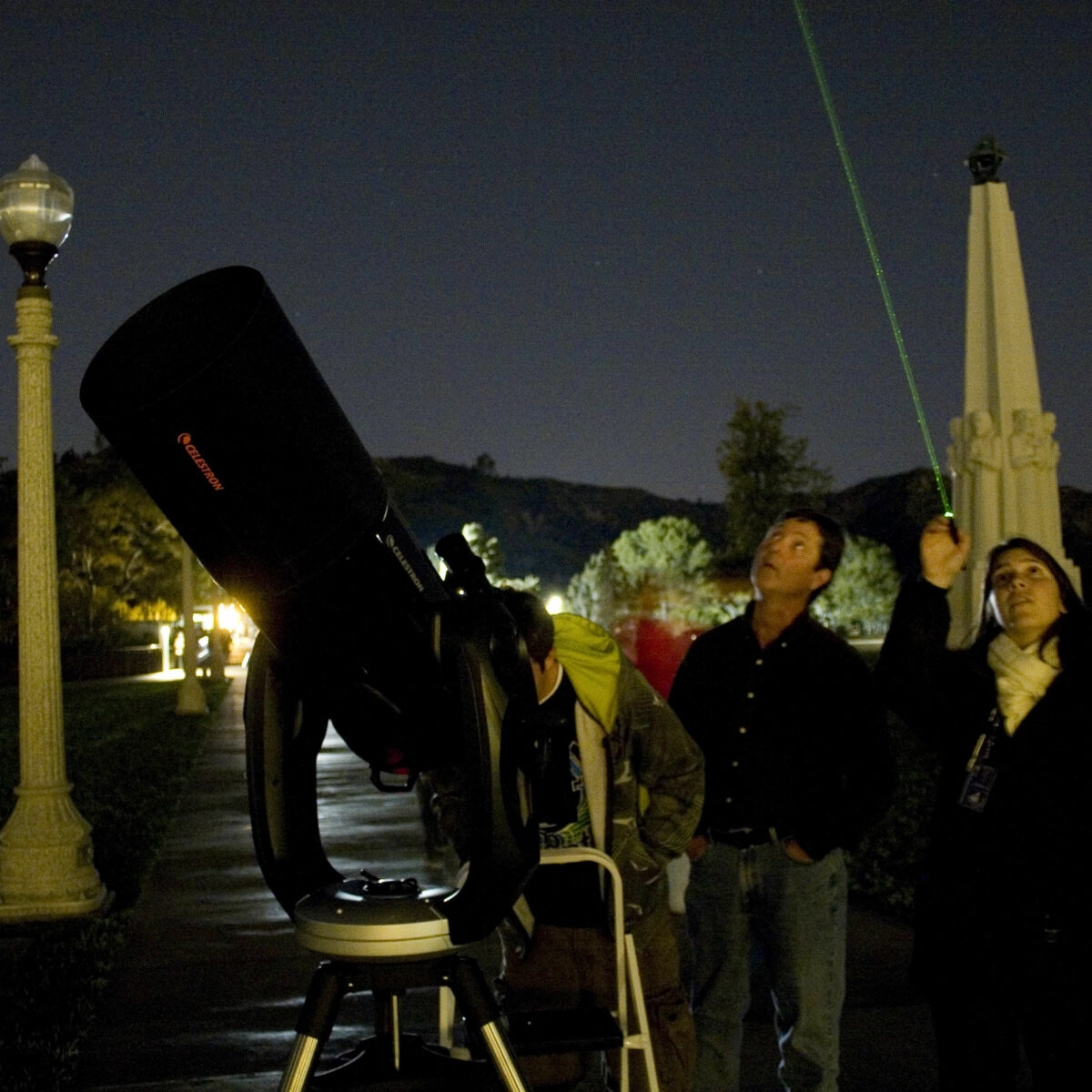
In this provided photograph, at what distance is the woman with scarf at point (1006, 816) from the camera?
10.5 ft

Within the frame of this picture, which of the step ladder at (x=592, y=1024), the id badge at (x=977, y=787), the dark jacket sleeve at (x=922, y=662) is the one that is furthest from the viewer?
the dark jacket sleeve at (x=922, y=662)

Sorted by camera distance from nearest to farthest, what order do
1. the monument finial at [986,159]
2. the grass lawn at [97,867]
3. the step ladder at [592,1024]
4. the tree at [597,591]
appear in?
the step ladder at [592,1024], the grass lawn at [97,867], the monument finial at [986,159], the tree at [597,591]

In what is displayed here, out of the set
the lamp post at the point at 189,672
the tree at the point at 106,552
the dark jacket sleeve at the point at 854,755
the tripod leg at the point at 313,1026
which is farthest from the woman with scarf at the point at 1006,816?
the tree at the point at 106,552

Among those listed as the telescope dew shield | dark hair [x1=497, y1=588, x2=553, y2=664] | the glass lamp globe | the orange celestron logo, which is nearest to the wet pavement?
dark hair [x1=497, y1=588, x2=553, y2=664]

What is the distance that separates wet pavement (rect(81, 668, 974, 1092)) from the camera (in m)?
4.57

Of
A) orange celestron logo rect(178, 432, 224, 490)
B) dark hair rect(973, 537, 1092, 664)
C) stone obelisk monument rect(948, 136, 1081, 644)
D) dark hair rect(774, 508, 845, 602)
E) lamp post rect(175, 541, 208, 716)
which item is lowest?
lamp post rect(175, 541, 208, 716)

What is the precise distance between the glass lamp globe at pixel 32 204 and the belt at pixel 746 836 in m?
5.32

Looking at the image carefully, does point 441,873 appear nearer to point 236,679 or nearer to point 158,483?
point 158,483

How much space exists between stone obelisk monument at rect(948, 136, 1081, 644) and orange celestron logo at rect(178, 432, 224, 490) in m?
10.6

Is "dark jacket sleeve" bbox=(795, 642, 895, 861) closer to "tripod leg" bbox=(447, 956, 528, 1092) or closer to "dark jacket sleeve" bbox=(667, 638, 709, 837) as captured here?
"dark jacket sleeve" bbox=(667, 638, 709, 837)

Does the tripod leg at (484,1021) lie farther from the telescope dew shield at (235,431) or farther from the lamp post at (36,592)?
the lamp post at (36,592)

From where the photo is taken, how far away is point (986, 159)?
37.4 ft

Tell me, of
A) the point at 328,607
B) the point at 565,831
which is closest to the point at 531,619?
the point at 328,607

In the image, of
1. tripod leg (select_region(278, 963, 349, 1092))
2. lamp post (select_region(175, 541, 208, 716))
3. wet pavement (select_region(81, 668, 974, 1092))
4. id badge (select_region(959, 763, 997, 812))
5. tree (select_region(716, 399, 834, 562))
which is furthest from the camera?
tree (select_region(716, 399, 834, 562))
